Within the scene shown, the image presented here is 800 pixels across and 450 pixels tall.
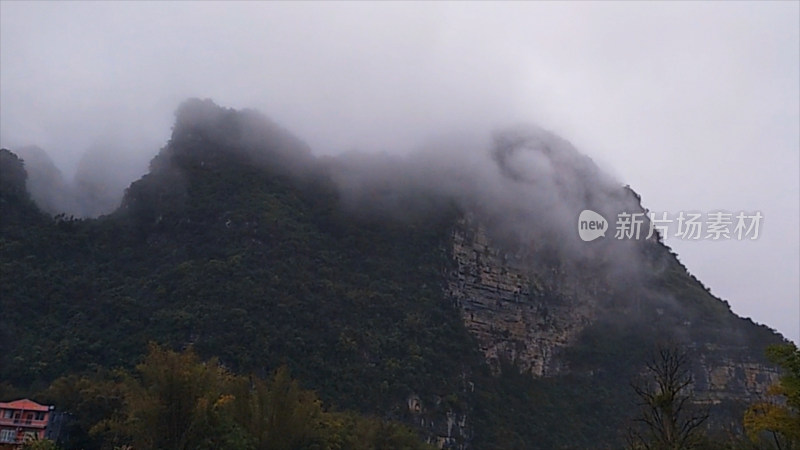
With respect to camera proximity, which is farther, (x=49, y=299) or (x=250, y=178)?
(x=250, y=178)

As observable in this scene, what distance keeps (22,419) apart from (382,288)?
2625cm

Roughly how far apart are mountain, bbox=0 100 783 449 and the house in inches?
339

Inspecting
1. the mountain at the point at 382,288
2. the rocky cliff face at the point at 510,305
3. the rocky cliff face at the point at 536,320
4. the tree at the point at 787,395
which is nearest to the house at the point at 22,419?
the mountain at the point at 382,288

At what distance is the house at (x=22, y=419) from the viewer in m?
25.4

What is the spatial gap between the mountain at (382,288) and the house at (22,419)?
28.3 feet

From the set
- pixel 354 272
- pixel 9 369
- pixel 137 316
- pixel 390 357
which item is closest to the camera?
pixel 9 369

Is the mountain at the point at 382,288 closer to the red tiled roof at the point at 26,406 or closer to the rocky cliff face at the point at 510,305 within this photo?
the rocky cliff face at the point at 510,305

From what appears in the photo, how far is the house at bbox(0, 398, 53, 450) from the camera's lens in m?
25.4

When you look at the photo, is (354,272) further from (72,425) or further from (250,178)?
(72,425)

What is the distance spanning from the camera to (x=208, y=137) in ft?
187

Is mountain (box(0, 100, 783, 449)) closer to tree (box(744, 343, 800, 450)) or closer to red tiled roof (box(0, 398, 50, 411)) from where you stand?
red tiled roof (box(0, 398, 50, 411))

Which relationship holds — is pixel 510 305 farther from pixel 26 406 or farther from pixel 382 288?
pixel 26 406

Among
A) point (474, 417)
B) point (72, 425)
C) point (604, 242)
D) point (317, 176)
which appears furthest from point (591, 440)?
point (72, 425)

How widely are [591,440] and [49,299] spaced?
114 ft
